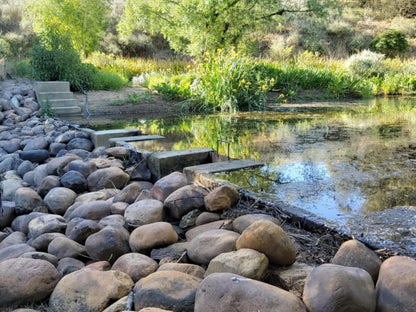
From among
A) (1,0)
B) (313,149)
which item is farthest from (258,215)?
(1,0)

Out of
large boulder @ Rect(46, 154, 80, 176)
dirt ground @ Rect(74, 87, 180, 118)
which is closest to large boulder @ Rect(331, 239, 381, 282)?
large boulder @ Rect(46, 154, 80, 176)

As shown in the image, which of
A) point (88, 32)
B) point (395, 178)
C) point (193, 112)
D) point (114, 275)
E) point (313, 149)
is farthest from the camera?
point (88, 32)

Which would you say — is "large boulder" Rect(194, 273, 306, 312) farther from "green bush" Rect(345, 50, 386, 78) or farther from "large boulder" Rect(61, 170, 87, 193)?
"green bush" Rect(345, 50, 386, 78)

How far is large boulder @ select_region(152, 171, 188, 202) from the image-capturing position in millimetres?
2608

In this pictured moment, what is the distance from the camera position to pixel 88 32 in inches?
597

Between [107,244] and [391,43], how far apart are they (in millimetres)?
22354

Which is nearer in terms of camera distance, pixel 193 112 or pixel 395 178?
pixel 395 178

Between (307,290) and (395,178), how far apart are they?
1589 millimetres

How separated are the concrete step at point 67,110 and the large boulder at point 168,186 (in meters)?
4.80

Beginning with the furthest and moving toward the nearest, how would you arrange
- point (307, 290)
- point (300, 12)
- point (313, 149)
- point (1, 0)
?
1. point (1, 0)
2. point (300, 12)
3. point (313, 149)
4. point (307, 290)

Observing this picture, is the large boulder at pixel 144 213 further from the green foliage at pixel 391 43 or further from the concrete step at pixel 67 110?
the green foliage at pixel 391 43

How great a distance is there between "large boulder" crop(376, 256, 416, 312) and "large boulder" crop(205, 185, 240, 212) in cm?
98

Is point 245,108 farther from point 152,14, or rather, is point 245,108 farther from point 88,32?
point 88,32

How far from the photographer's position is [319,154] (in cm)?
346
